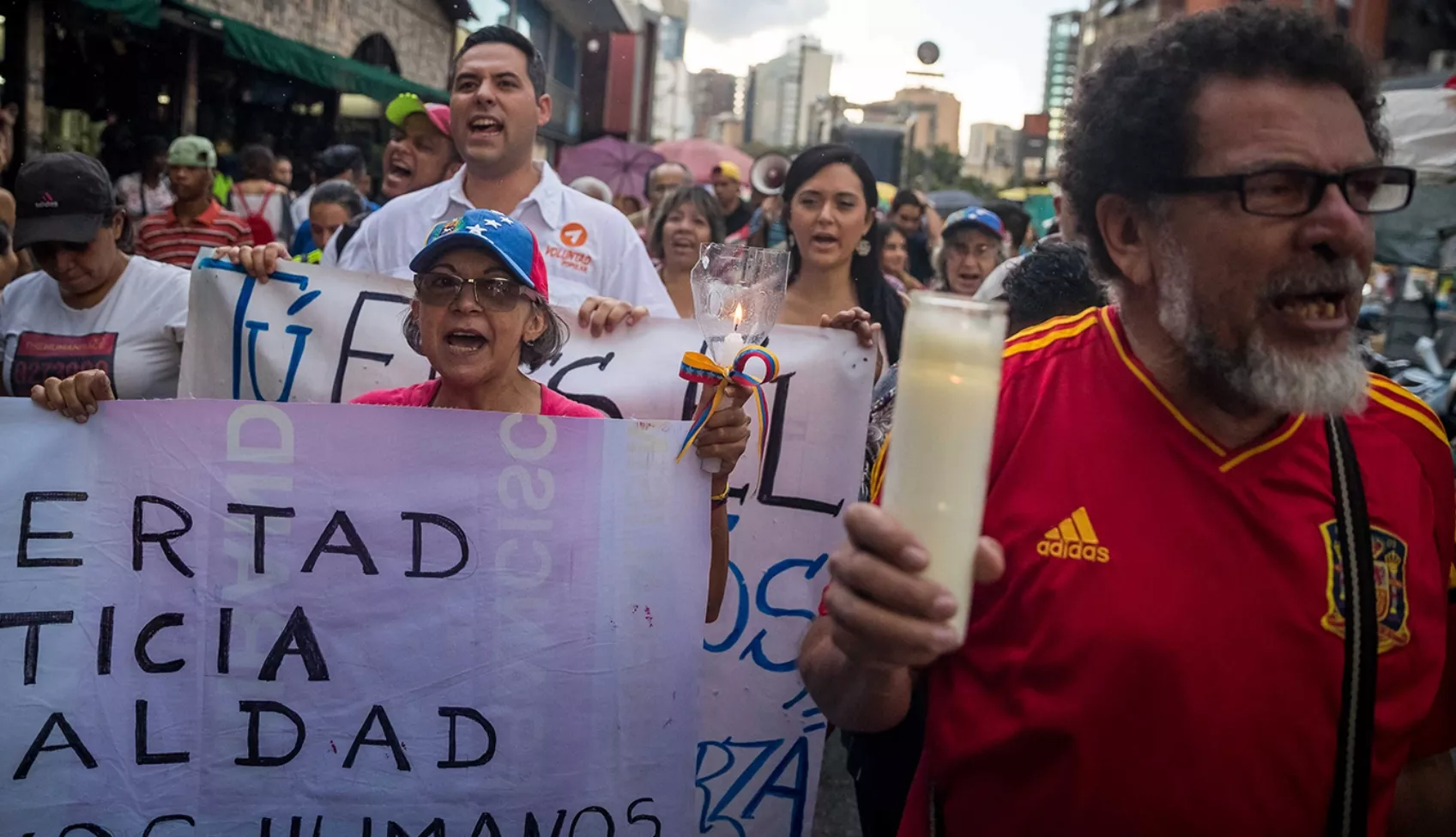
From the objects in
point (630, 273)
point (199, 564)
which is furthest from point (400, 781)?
point (630, 273)

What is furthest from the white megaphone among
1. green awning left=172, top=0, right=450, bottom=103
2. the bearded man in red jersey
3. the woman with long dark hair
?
the bearded man in red jersey

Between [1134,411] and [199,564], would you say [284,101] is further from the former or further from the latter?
[1134,411]

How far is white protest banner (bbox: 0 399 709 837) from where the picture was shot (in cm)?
240

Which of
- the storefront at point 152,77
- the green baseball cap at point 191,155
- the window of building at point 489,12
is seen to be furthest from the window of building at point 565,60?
the green baseball cap at point 191,155

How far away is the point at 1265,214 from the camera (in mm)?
1644

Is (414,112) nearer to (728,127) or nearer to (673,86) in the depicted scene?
(673,86)

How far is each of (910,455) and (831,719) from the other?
2.13 ft

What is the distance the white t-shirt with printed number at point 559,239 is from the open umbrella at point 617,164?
11575mm

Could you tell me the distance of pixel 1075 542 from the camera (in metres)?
1.64

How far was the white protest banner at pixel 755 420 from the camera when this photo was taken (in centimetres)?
304

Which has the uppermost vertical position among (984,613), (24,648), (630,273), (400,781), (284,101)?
(284,101)

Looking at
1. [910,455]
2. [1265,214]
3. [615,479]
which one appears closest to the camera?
[910,455]

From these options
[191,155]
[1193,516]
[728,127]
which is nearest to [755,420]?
[1193,516]

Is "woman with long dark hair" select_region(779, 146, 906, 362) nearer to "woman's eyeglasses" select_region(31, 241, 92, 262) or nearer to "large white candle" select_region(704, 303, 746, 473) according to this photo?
"large white candle" select_region(704, 303, 746, 473)
